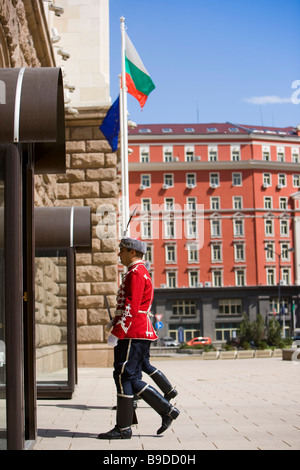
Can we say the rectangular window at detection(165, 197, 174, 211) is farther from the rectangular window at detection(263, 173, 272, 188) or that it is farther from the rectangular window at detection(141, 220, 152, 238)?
the rectangular window at detection(263, 173, 272, 188)

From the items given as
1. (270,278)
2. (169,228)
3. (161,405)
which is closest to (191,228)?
(169,228)

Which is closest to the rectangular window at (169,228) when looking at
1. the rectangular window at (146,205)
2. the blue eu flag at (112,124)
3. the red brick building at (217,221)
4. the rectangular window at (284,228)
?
the red brick building at (217,221)

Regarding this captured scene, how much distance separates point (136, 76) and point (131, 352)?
11233mm

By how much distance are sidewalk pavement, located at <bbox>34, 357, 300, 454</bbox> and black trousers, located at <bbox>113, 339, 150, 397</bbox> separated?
45cm

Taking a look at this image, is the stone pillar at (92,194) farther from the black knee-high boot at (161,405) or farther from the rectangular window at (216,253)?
the rectangular window at (216,253)

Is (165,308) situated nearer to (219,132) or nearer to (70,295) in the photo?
(219,132)

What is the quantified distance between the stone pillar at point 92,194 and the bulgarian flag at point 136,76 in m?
2.75

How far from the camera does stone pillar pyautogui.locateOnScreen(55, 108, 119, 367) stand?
19.0 meters

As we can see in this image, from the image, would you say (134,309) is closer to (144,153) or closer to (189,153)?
(144,153)

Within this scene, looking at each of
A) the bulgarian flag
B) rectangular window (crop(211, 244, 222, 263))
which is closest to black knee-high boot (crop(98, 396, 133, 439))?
the bulgarian flag

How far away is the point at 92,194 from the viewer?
63.8ft

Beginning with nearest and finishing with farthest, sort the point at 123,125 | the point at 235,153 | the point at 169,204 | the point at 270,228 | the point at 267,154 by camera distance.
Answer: the point at 123,125 → the point at 169,204 → the point at 235,153 → the point at 270,228 → the point at 267,154

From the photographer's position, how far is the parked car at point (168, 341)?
64.8 m

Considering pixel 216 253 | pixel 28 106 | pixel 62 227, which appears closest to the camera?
pixel 28 106
